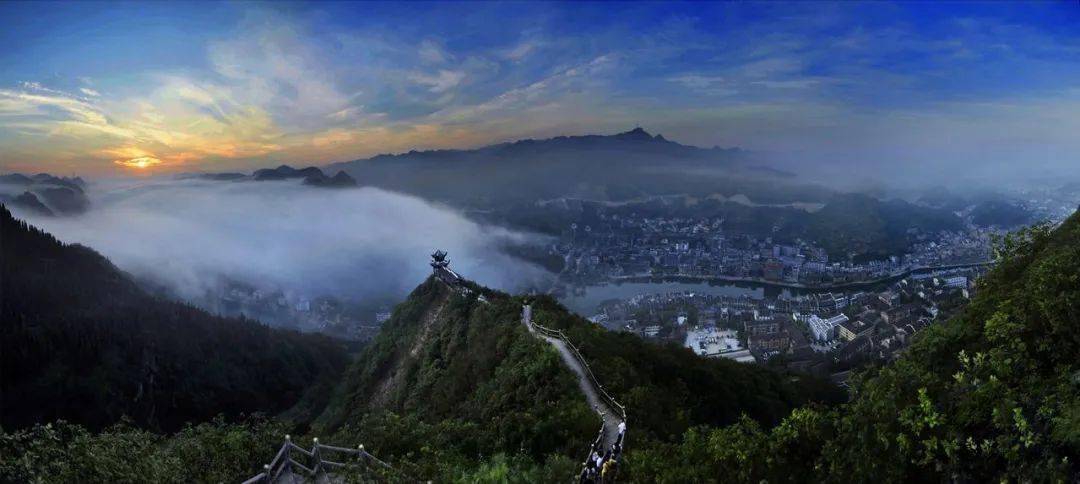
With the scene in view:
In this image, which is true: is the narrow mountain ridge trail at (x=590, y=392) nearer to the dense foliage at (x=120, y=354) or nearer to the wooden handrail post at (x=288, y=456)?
the wooden handrail post at (x=288, y=456)

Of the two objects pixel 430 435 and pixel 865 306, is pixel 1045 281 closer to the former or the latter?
pixel 430 435

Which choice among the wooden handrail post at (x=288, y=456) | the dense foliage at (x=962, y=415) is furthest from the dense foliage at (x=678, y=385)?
the wooden handrail post at (x=288, y=456)

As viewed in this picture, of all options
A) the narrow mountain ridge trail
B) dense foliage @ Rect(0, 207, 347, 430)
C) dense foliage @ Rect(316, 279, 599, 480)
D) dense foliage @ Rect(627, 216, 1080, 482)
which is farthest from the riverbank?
dense foliage @ Rect(627, 216, 1080, 482)

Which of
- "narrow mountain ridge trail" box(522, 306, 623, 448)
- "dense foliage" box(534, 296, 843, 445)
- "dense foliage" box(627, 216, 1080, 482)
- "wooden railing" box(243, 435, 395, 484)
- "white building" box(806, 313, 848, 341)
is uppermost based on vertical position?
"dense foliage" box(627, 216, 1080, 482)

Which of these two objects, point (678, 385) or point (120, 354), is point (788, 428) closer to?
point (678, 385)

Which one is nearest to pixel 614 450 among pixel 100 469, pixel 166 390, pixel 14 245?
pixel 100 469

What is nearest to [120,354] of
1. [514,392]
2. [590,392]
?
[514,392]

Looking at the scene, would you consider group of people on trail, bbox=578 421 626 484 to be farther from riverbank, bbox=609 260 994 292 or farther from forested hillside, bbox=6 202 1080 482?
riverbank, bbox=609 260 994 292
